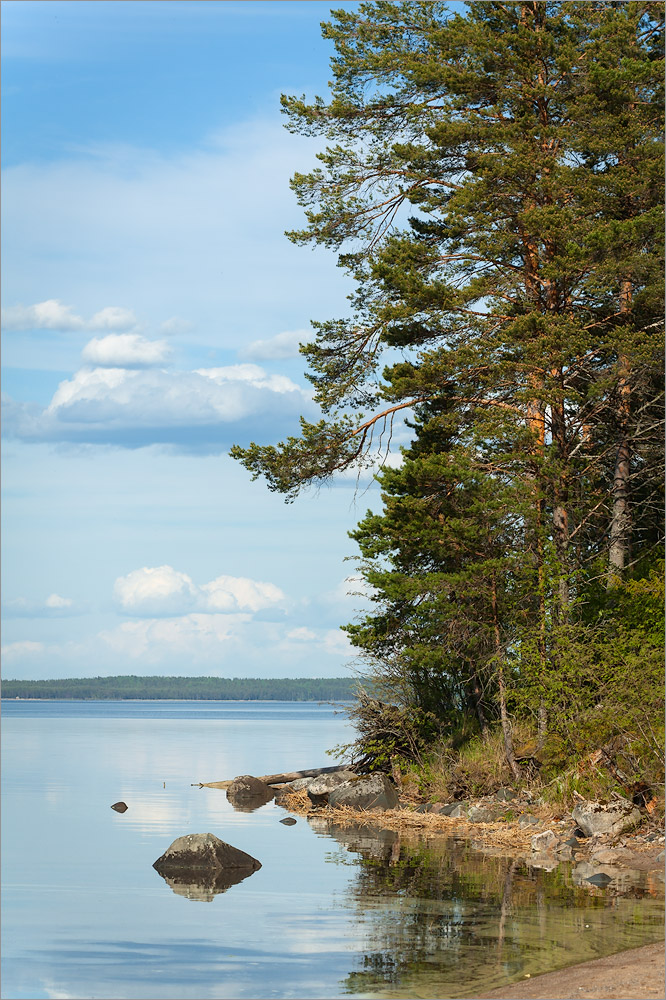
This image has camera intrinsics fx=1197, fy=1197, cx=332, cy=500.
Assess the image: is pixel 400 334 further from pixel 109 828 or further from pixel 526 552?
pixel 109 828

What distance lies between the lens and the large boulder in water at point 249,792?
3120 cm

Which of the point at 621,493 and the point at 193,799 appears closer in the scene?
the point at 621,493

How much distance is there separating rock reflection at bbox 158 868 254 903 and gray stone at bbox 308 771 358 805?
9.99 meters

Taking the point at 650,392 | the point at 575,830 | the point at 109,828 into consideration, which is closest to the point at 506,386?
the point at 650,392

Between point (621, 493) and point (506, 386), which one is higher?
point (506, 386)

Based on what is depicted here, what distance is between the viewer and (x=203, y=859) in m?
18.4

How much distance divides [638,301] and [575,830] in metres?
10.6

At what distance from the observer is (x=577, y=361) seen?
24.3m

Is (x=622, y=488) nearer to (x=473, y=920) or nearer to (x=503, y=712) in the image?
(x=503, y=712)

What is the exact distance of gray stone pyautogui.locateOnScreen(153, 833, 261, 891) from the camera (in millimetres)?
18312

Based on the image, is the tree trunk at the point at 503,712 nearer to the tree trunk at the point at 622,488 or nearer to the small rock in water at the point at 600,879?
the tree trunk at the point at 622,488

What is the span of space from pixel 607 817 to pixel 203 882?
695cm

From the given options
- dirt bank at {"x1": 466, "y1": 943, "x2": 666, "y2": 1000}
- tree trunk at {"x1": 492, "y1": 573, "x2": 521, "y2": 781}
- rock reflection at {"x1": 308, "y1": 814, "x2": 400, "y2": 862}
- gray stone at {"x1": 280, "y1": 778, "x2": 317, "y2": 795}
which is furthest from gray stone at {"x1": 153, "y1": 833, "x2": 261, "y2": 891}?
gray stone at {"x1": 280, "y1": 778, "x2": 317, "y2": 795}

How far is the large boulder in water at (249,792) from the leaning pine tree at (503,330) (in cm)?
673
